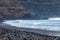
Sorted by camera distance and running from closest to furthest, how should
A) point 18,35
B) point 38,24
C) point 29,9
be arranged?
point 18,35 → point 38,24 → point 29,9

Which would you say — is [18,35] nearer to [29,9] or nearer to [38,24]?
[38,24]

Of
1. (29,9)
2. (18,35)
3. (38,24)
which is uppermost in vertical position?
(29,9)

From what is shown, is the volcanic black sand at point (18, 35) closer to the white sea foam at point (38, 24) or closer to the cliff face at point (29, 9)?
the white sea foam at point (38, 24)

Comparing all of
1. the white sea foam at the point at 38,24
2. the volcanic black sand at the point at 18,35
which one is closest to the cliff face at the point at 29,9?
the white sea foam at the point at 38,24

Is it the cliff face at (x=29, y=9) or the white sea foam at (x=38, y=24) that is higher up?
the cliff face at (x=29, y=9)

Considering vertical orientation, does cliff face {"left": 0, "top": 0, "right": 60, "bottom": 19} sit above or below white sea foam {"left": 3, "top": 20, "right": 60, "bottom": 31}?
above

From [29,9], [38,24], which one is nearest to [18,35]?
[38,24]

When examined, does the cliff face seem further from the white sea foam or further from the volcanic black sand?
the volcanic black sand

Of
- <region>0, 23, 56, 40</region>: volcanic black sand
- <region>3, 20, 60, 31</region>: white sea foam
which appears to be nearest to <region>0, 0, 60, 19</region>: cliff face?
<region>3, 20, 60, 31</region>: white sea foam

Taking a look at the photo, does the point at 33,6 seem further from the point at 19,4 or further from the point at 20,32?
the point at 20,32
